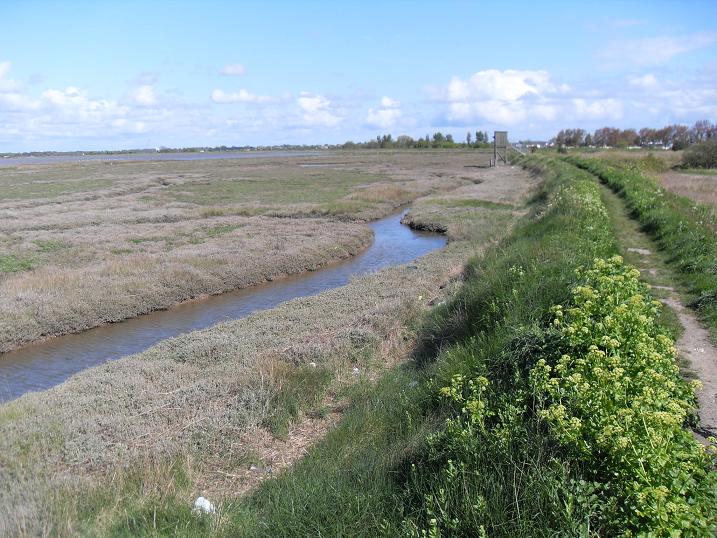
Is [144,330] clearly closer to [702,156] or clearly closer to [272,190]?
[272,190]

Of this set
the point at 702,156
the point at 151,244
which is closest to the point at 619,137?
the point at 702,156

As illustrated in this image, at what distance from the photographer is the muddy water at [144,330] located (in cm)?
1302

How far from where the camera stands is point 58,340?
50.0 ft

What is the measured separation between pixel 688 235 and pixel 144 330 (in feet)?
47.7

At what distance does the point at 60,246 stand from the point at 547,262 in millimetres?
22396

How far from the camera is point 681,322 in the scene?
8.55 metres

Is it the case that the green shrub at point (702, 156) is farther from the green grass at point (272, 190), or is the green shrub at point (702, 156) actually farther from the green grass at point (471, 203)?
the green grass at point (272, 190)

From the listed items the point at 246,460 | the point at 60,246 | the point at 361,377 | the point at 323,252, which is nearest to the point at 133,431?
the point at 246,460

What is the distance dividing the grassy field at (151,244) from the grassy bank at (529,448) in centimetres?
1185

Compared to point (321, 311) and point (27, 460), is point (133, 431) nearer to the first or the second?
point (27, 460)

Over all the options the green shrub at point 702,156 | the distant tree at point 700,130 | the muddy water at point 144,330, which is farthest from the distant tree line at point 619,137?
the muddy water at point 144,330

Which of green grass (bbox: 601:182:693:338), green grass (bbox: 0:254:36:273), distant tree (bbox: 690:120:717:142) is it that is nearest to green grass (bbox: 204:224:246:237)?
green grass (bbox: 0:254:36:273)

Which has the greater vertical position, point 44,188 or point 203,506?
point 203,506

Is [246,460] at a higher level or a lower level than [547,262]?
lower
